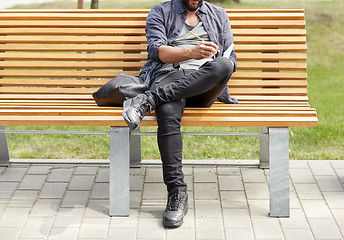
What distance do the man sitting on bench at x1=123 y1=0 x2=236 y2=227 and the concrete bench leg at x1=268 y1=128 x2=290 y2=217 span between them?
0.48m

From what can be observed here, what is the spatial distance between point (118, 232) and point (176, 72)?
1.14 meters

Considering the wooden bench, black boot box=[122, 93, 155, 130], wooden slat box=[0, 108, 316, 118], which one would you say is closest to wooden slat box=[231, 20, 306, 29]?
the wooden bench

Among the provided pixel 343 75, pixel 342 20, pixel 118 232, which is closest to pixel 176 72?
pixel 118 232

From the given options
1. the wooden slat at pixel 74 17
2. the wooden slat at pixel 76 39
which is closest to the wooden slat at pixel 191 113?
the wooden slat at pixel 76 39

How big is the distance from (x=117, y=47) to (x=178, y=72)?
72 cm

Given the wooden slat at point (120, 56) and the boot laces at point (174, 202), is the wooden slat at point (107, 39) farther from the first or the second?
the boot laces at point (174, 202)

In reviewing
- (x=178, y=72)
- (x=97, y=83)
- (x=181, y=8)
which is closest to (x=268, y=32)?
(x=181, y=8)

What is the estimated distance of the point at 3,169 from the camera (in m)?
4.57

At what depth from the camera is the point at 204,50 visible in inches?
149

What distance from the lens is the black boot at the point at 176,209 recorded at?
3.59m

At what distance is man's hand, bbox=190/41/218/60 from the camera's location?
12.4 ft

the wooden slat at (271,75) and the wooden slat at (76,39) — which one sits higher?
the wooden slat at (76,39)

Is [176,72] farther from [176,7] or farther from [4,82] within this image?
[4,82]

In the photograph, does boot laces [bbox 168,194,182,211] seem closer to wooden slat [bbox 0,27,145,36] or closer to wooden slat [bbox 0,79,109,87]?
wooden slat [bbox 0,79,109,87]
